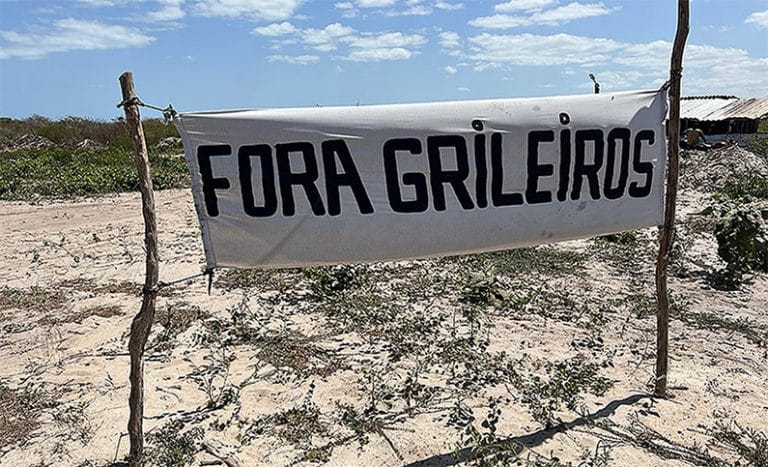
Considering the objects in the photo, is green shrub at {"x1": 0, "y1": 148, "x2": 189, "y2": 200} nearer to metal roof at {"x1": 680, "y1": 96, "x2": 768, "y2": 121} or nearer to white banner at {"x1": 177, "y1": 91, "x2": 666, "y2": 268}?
white banner at {"x1": 177, "y1": 91, "x2": 666, "y2": 268}

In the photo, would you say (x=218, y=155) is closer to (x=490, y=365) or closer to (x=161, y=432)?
(x=161, y=432)

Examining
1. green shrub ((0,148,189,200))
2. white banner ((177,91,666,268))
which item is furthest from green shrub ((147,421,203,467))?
green shrub ((0,148,189,200))

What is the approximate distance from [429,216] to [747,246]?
4729mm

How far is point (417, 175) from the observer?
294 cm

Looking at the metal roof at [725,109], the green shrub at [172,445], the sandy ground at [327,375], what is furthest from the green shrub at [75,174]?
the metal roof at [725,109]

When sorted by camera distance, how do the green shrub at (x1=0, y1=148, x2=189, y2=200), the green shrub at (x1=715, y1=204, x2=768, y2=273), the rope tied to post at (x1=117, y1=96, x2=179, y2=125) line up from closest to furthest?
the rope tied to post at (x1=117, y1=96, x2=179, y2=125) → the green shrub at (x1=715, y1=204, x2=768, y2=273) → the green shrub at (x1=0, y1=148, x2=189, y2=200)

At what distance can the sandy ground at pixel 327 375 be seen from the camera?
3.14 metres

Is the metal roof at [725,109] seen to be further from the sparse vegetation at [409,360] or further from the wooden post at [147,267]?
the wooden post at [147,267]

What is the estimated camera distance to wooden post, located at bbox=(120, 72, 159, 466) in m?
2.67

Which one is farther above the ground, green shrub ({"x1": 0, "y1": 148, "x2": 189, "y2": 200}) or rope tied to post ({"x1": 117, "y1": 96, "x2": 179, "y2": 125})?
rope tied to post ({"x1": 117, "y1": 96, "x2": 179, "y2": 125})

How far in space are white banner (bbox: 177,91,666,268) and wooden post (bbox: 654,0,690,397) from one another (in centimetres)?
9

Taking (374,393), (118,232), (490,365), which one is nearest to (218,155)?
(374,393)

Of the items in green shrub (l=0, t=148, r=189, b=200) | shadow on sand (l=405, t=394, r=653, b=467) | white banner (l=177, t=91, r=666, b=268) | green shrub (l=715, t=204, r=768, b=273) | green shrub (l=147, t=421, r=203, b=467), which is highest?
white banner (l=177, t=91, r=666, b=268)

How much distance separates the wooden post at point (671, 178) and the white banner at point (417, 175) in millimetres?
87
